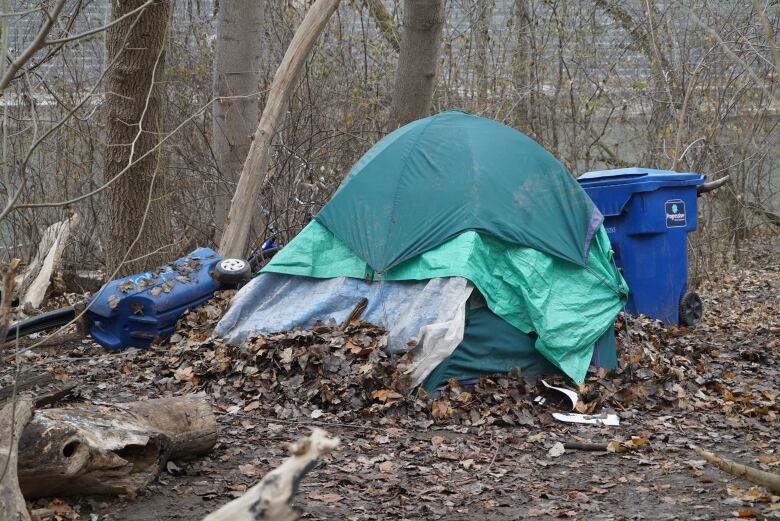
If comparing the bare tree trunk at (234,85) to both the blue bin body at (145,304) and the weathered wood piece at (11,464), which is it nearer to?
the blue bin body at (145,304)

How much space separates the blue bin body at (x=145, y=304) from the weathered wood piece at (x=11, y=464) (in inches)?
120

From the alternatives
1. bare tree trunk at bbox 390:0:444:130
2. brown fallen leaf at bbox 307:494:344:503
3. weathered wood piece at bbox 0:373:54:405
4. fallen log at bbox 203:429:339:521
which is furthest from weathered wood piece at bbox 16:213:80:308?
bare tree trunk at bbox 390:0:444:130

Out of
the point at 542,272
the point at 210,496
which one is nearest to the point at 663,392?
the point at 542,272

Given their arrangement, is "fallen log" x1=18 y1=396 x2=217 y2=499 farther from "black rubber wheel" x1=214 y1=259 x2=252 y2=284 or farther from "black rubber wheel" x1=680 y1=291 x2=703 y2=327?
"black rubber wheel" x1=680 y1=291 x2=703 y2=327

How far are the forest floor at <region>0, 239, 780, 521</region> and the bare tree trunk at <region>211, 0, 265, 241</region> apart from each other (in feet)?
8.03

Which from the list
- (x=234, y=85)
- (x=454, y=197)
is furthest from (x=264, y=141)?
(x=454, y=197)

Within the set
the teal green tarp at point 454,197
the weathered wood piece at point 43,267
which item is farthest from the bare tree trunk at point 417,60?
the weathered wood piece at point 43,267

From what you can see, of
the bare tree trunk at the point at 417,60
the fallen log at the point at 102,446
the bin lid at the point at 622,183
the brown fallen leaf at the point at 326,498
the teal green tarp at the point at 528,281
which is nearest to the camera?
the fallen log at the point at 102,446

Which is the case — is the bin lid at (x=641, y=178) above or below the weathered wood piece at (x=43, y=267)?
above

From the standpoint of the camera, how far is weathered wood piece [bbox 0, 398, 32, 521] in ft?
11.0

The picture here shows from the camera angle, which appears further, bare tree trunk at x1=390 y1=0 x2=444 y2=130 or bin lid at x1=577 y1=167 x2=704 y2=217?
bare tree trunk at x1=390 y1=0 x2=444 y2=130

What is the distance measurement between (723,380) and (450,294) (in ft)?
7.17

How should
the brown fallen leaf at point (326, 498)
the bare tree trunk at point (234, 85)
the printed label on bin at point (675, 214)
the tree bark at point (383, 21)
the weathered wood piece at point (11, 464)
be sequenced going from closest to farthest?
1. the weathered wood piece at point (11, 464)
2. the brown fallen leaf at point (326, 498)
3. the printed label on bin at point (675, 214)
4. the bare tree trunk at point (234, 85)
5. the tree bark at point (383, 21)

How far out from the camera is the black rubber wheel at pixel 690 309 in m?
7.97
